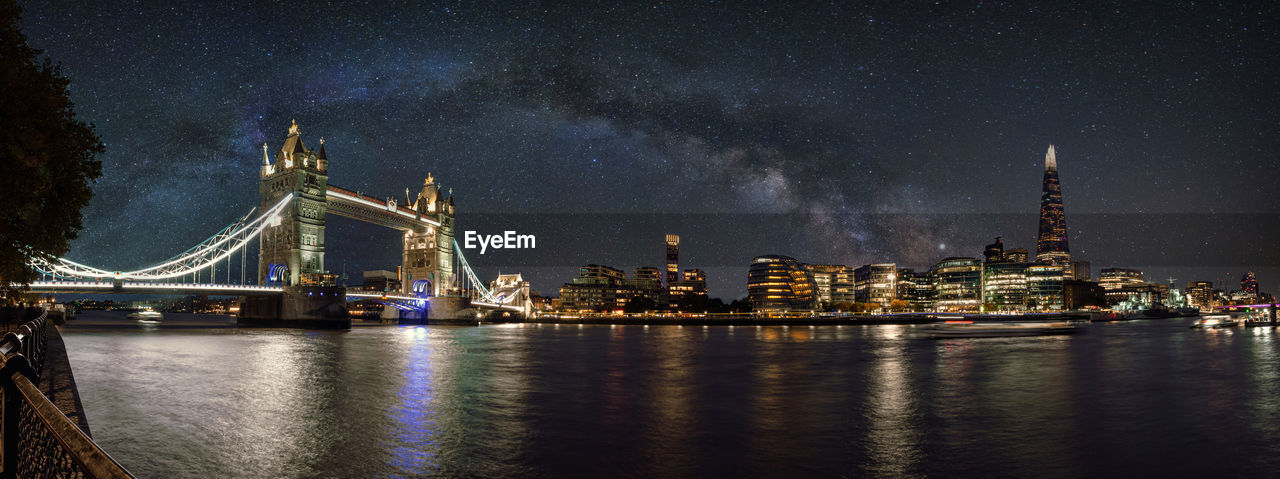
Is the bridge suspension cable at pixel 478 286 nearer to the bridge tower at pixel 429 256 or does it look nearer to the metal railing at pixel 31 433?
the bridge tower at pixel 429 256

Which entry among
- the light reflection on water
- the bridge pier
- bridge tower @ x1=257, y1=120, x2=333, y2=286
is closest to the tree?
the light reflection on water

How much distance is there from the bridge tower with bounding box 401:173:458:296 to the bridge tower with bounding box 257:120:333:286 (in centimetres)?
3771

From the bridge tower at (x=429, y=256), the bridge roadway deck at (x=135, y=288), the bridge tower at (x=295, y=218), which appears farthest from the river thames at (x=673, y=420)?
the bridge tower at (x=429, y=256)

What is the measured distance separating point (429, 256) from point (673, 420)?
134721mm

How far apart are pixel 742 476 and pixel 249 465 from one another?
A: 8802 mm

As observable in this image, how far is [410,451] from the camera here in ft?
46.0

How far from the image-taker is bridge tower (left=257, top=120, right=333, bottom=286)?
97062 mm

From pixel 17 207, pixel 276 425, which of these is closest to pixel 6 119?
pixel 17 207

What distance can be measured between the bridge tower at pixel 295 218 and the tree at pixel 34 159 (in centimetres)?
8045

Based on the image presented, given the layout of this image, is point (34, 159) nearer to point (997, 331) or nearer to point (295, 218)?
point (295, 218)

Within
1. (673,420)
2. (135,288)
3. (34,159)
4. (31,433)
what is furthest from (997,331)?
(31,433)

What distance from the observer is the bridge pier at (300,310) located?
293 feet

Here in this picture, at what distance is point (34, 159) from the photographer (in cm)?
1617

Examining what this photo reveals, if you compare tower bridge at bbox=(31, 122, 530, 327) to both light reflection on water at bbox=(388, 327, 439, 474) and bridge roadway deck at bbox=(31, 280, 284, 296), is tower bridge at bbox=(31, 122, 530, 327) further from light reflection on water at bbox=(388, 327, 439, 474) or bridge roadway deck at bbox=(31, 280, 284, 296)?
light reflection on water at bbox=(388, 327, 439, 474)
